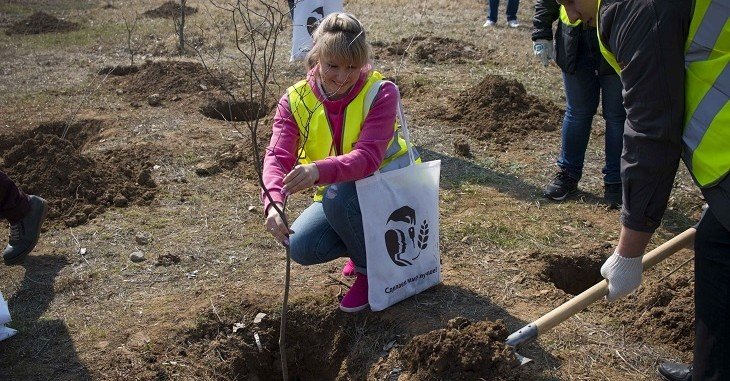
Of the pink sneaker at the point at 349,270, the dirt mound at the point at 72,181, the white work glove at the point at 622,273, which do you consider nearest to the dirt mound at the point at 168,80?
the dirt mound at the point at 72,181

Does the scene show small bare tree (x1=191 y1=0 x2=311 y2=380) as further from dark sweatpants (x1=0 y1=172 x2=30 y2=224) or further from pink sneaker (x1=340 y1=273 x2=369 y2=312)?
dark sweatpants (x1=0 y1=172 x2=30 y2=224)

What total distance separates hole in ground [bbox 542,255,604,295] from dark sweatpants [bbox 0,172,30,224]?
2.77 meters

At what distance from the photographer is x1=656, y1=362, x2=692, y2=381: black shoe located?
9.79ft

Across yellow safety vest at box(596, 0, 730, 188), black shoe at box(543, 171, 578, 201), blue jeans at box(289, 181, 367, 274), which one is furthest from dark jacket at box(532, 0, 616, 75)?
yellow safety vest at box(596, 0, 730, 188)

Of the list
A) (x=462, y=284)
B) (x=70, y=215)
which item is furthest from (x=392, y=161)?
(x=70, y=215)

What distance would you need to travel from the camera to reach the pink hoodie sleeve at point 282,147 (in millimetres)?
3294

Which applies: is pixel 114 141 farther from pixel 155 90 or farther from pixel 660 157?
pixel 660 157

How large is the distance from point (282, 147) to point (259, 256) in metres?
0.99

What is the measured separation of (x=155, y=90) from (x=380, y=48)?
8.77ft

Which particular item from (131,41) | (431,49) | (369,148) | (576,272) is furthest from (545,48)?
(131,41)

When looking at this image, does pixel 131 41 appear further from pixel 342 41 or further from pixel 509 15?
pixel 342 41

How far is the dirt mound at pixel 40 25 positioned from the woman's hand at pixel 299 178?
28.1 ft

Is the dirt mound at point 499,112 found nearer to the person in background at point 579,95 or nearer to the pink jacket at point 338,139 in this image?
the person in background at point 579,95

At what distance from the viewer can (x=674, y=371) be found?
3.03m
